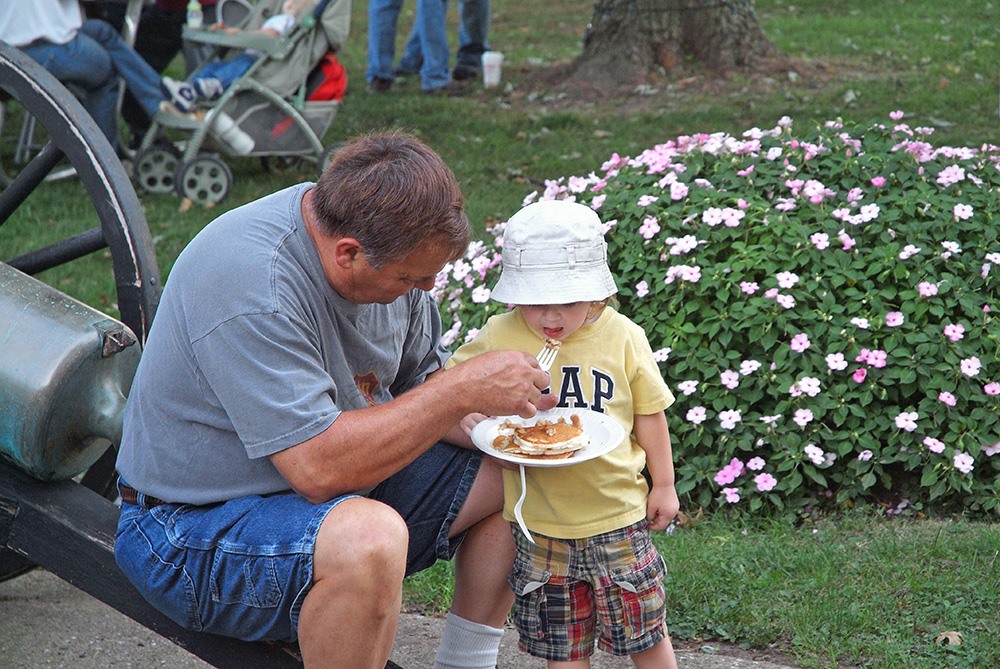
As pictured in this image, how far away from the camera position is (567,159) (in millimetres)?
6797

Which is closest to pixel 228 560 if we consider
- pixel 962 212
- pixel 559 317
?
pixel 559 317

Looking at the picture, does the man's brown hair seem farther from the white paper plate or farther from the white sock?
the white sock

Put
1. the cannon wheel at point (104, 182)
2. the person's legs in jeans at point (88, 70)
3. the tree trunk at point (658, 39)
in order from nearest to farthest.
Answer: the cannon wheel at point (104, 182) → the person's legs in jeans at point (88, 70) → the tree trunk at point (658, 39)

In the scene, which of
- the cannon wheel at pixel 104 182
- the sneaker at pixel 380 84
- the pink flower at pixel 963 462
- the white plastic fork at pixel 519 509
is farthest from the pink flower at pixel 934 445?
the sneaker at pixel 380 84

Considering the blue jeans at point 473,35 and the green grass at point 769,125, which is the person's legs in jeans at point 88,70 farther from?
the blue jeans at point 473,35

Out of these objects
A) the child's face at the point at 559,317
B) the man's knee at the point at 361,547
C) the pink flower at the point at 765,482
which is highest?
the child's face at the point at 559,317

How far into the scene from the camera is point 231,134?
6.41m

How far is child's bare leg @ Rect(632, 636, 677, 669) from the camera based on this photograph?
2379 mm

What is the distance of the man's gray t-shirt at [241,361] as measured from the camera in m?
2.00

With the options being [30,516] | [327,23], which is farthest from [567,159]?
[30,516]

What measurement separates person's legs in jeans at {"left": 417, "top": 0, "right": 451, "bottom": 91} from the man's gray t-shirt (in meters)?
6.93

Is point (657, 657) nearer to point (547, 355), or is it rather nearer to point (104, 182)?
point (547, 355)

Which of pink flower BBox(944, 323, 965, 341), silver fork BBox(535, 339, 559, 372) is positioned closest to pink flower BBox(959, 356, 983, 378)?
pink flower BBox(944, 323, 965, 341)

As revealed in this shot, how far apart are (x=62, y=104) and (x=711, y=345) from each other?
1.82 m
